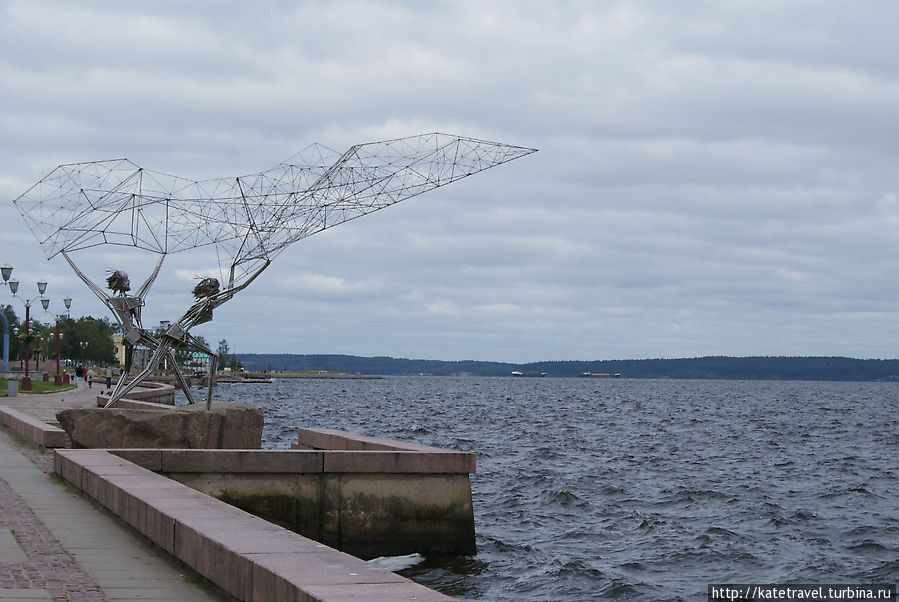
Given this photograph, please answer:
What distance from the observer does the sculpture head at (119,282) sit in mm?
25094

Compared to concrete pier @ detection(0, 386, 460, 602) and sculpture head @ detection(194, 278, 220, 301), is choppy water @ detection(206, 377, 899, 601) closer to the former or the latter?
concrete pier @ detection(0, 386, 460, 602)

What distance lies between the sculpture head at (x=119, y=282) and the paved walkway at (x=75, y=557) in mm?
11811

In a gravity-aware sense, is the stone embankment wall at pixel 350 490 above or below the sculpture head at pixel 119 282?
below

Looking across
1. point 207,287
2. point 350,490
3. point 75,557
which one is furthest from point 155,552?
point 207,287

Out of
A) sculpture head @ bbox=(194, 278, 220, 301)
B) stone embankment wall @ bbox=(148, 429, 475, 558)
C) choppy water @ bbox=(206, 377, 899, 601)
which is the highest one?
sculpture head @ bbox=(194, 278, 220, 301)

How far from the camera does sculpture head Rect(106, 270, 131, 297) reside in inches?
988

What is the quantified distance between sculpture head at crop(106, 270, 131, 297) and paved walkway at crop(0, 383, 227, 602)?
38.8 ft

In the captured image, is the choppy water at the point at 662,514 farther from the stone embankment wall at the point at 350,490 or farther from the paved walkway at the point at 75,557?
the paved walkway at the point at 75,557

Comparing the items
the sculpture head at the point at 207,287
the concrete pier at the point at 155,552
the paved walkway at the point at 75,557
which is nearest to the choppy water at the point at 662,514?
the concrete pier at the point at 155,552

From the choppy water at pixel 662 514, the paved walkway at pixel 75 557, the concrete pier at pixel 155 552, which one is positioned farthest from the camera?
the choppy water at pixel 662 514

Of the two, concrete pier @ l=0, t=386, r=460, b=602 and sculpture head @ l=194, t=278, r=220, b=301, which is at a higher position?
sculpture head @ l=194, t=278, r=220, b=301

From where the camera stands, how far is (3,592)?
25.4 feet

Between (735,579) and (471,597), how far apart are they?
Answer: 467cm

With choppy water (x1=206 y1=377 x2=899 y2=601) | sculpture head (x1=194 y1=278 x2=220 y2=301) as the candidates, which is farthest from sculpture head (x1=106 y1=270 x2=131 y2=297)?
choppy water (x1=206 y1=377 x2=899 y2=601)
